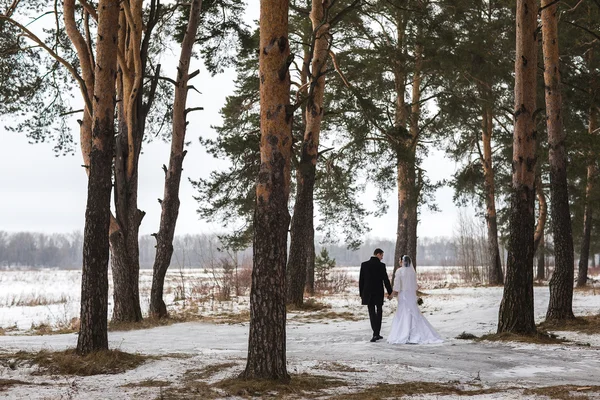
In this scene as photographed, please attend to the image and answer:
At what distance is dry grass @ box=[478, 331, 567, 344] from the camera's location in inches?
420

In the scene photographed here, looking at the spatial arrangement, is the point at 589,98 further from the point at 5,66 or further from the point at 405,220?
the point at 5,66

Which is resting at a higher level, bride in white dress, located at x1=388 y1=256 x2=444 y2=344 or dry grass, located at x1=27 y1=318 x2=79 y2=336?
bride in white dress, located at x1=388 y1=256 x2=444 y2=344

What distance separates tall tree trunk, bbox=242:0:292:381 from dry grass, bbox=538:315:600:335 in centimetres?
733

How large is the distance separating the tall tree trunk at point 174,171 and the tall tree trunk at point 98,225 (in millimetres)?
5727

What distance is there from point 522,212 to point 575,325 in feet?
10.0

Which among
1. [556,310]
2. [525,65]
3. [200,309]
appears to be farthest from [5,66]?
[556,310]

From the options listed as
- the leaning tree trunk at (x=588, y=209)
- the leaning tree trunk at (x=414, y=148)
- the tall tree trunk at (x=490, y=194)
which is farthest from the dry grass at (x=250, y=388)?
the tall tree trunk at (x=490, y=194)

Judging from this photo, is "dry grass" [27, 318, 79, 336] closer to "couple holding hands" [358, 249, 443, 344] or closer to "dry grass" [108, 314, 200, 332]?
"dry grass" [108, 314, 200, 332]

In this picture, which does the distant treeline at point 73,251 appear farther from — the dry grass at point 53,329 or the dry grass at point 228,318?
the dry grass at point 53,329

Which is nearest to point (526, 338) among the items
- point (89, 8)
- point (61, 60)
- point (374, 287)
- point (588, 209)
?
point (374, 287)

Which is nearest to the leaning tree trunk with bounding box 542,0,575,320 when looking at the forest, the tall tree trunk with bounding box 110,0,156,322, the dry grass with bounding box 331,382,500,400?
the forest

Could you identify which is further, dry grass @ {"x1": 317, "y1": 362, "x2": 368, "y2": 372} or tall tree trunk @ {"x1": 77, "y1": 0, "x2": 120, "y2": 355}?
tall tree trunk @ {"x1": 77, "y1": 0, "x2": 120, "y2": 355}

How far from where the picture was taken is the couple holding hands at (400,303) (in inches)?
442

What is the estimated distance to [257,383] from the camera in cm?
687
